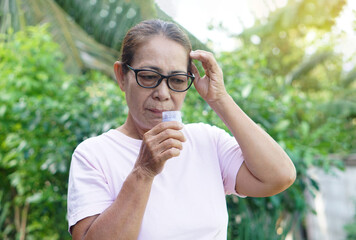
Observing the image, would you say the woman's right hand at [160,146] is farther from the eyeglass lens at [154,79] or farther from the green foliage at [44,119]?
the green foliage at [44,119]

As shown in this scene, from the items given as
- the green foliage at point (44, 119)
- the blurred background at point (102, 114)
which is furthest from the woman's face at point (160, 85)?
the green foliage at point (44, 119)

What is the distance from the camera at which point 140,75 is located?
1.22 metres

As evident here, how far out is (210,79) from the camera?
1301 millimetres

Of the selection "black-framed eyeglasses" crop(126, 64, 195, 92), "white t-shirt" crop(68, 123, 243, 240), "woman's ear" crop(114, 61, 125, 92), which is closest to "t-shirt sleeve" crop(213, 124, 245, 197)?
"white t-shirt" crop(68, 123, 243, 240)

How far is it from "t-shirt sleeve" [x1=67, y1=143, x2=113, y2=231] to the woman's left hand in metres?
0.43

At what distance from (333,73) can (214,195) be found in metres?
10.9

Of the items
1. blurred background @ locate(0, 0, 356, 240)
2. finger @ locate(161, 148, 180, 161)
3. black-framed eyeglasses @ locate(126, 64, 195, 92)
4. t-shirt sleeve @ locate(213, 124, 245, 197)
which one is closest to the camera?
finger @ locate(161, 148, 180, 161)

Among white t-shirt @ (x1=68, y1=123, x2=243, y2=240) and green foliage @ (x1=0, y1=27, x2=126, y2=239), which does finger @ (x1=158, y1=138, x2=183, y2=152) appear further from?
green foliage @ (x1=0, y1=27, x2=126, y2=239)

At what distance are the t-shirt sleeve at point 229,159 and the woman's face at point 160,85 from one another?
0.23 meters

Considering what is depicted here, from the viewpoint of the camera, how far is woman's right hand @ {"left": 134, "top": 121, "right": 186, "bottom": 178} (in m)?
1.05

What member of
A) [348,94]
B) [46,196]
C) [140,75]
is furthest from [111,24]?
[348,94]

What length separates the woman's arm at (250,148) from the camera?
1.24 metres

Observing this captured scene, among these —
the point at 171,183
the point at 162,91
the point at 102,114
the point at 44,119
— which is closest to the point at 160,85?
the point at 162,91

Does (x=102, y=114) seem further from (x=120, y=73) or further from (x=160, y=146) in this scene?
(x=160, y=146)
